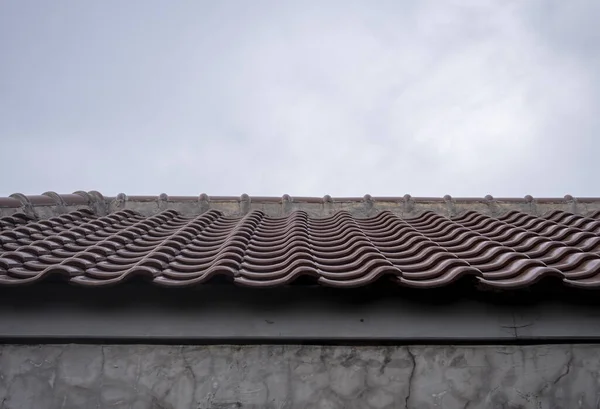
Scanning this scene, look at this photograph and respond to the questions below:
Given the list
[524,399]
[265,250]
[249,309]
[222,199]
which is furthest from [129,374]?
[222,199]

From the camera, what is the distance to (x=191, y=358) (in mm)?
2730

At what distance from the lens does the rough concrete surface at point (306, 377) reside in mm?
2668

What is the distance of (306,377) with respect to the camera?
2.69 metres

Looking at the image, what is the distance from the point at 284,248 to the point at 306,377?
942mm

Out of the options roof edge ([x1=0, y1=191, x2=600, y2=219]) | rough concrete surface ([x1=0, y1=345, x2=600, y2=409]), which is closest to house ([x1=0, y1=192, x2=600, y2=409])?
rough concrete surface ([x1=0, y1=345, x2=600, y2=409])

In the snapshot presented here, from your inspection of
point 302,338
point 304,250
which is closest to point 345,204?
point 304,250

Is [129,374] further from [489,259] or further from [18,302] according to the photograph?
[489,259]

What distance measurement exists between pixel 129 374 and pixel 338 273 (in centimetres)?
116

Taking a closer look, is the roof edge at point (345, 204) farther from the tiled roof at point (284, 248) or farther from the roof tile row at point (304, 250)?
the roof tile row at point (304, 250)

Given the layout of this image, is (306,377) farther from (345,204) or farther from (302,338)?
(345,204)

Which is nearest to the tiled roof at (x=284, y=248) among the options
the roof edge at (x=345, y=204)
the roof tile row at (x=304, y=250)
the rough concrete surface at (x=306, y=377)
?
the roof tile row at (x=304, y=250)

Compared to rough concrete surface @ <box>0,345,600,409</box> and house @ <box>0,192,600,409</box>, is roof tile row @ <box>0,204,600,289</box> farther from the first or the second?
rough concrete surface @ <box>0,345,600,409</box>

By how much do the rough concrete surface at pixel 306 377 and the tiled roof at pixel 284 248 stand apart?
37 centimetres

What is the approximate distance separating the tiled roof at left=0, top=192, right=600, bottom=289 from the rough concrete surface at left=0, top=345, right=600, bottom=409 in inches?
14.5
